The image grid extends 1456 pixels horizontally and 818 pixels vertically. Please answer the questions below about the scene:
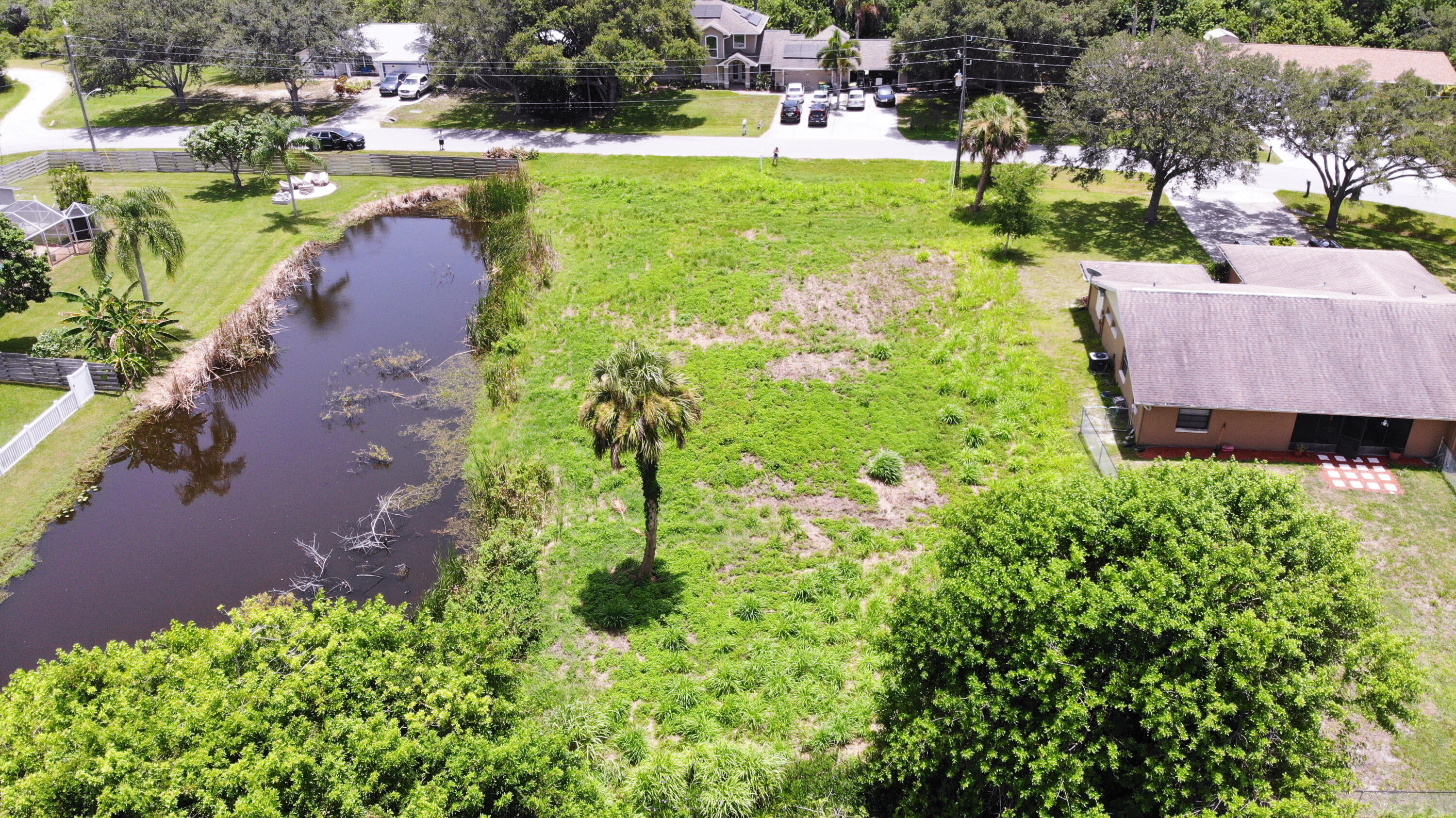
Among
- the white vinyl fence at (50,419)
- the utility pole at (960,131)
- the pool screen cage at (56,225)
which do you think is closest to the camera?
the white vinyl fence at (50,419)

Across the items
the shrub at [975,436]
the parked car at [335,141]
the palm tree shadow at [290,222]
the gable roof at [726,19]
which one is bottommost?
the shrub at [975,436]

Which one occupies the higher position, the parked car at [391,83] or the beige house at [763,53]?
the beige house at [763,53]

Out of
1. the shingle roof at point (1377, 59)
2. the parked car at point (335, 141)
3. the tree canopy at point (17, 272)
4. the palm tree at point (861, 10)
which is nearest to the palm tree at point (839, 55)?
the palm tree at point (861, 10)

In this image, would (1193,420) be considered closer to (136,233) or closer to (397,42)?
(136,233)

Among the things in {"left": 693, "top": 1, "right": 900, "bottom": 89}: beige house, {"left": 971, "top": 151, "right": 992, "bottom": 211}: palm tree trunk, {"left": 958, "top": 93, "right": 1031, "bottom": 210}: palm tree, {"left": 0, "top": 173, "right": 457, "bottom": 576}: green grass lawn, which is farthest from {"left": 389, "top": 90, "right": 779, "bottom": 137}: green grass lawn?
{"left": 958, "top": 93, "right": 1031, "bottom": 210}: palm tree

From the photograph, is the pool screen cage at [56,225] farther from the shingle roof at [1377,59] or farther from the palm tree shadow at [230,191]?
the shingle roof at [1377,59]

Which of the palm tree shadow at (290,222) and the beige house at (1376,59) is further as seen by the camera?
the beige house at (1376,59)

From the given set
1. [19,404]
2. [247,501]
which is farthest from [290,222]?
[247,501]
